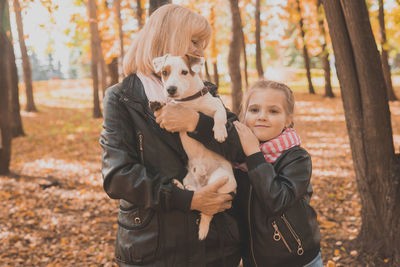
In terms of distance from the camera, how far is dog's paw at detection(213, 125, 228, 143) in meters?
2.15

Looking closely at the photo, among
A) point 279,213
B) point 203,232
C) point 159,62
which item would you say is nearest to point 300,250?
point 279,213

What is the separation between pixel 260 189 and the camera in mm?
2016

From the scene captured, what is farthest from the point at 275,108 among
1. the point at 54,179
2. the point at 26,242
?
the point at 54,179

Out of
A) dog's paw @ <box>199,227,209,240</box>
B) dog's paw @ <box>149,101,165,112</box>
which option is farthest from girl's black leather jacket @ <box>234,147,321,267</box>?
dog's paw @ <box>149,101,165,112</box>

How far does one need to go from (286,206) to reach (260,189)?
0.18 m

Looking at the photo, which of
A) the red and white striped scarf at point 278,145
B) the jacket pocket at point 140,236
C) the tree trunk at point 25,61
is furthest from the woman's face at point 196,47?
the tree trunk at point 25,61

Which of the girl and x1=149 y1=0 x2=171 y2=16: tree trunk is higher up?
x1=149 y1=0 x2=171 y2=16: tree trunk

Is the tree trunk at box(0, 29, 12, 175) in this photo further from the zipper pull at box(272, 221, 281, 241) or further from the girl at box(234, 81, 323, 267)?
the zipper pull at box(272, 221, 281, 241)

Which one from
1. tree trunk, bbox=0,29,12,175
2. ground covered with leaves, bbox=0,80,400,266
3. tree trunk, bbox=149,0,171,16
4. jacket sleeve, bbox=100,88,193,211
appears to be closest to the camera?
jacket sleeve, bbox=100,88,193,211

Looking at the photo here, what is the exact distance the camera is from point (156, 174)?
202 cm

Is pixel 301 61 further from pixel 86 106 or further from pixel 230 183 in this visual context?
pixel 230 183

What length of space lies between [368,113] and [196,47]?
2.25 m

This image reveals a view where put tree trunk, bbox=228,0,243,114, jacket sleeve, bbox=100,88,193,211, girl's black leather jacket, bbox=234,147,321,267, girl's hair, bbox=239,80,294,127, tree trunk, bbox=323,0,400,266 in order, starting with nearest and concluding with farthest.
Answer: jacket sleeve, bbox=100,88,193,211 → girl's black leather jacket, bbox=234,147,321,267 → girl's hair, bbox=239,80,294,127 → tree trunk, bbox=323,0,400,266 → tree trunk, bbox=228,0,243,114

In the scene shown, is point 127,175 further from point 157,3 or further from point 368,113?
point 157,3
